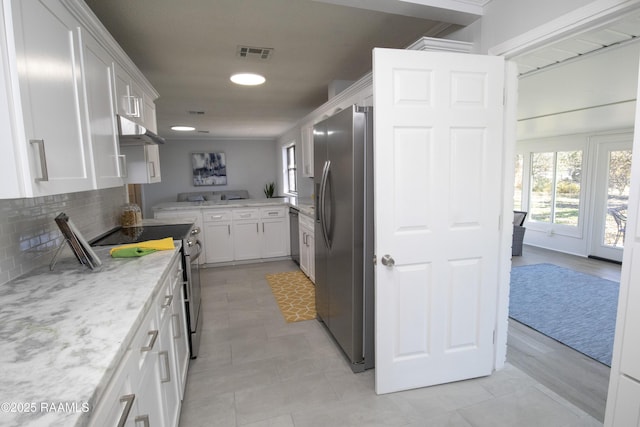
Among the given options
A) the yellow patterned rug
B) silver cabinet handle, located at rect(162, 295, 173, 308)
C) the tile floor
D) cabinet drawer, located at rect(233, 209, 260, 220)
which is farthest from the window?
silver cabinet handle, located at rect(162, 295, 173, 308)

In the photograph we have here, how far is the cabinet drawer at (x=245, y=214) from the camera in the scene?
15.9ft

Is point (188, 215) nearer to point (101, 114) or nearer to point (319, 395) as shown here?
point (101, 114)

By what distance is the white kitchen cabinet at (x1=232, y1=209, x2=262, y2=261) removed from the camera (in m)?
4.88

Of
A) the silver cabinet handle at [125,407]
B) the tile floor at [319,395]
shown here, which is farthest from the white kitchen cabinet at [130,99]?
the tile floor at [319,395]

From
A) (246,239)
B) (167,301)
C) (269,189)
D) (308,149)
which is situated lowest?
(246,239)

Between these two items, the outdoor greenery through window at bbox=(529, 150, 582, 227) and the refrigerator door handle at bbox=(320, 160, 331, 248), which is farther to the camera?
the outdoor greenery through window at bbox=(529, 150, 582, 227)

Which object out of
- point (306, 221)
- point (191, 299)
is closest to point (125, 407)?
point (191, 299)

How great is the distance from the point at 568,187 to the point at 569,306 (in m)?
3.72

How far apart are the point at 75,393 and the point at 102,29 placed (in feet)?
6.11

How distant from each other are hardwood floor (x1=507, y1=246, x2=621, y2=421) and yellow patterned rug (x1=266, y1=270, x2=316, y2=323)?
1746 mm

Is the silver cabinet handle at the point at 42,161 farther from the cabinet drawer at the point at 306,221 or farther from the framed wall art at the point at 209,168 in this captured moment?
the framed wall art at the point at 209,168

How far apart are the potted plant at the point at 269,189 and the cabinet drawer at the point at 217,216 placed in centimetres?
377

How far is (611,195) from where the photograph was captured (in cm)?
536

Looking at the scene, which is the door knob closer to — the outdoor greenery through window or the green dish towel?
the green dish towel
